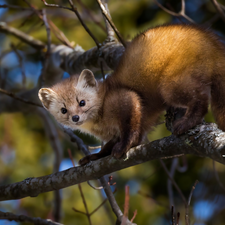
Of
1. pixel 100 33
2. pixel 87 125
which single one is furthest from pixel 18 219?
pixel 100 33

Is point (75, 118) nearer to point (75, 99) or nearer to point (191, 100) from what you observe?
Answer: point (75, 99)

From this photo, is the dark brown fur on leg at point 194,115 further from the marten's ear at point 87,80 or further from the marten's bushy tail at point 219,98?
the marten's ear at point 87,80

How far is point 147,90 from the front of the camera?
3744mm

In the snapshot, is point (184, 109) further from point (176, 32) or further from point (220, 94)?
point (176, 32)

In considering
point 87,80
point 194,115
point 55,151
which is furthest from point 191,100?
point 55,151

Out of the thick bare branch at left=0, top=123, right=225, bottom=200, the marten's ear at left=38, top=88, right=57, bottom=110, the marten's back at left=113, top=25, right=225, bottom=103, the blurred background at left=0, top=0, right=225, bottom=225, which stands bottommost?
the thick bare branch at left=0, top=123, right=225, bottom=200

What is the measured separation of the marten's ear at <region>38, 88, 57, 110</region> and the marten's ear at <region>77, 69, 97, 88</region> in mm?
380

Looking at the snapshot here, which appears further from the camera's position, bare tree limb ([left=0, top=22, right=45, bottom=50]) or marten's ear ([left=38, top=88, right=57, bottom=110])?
bare tree limb ([left=0, top=22, right=45, bottom=50])

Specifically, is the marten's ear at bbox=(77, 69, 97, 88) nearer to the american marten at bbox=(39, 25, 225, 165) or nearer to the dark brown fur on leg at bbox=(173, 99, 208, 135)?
the american marten at bbox=(39, 25, 225, 165)

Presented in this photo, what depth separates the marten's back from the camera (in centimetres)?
339

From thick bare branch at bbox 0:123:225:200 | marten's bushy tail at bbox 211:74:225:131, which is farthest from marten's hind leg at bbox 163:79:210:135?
thick bare branch at bbox 0:123:225:200

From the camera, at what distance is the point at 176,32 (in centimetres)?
362

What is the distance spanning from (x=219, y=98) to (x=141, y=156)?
122 centimetres

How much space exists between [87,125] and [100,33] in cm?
540
